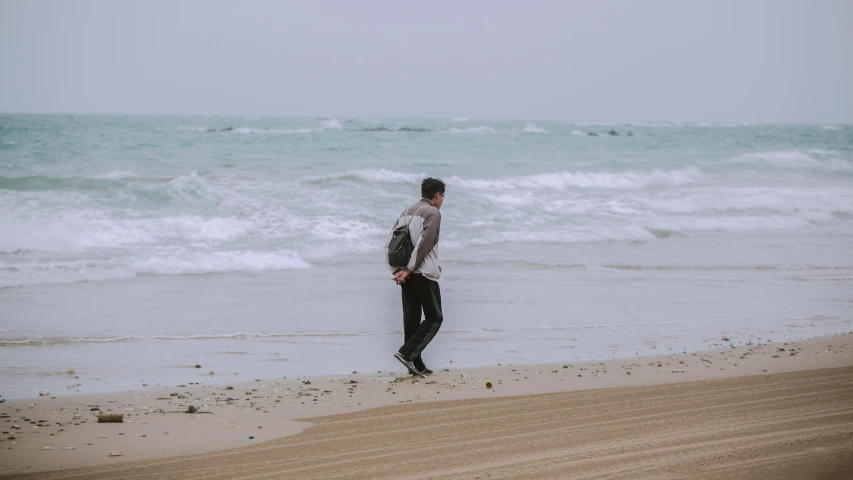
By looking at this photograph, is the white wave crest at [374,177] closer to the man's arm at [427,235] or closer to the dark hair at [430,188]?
the dark hair at [430,188]

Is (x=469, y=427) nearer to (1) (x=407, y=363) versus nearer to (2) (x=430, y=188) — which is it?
(1) (x=407, y=363)

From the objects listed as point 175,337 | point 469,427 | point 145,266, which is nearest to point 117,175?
point 145,266

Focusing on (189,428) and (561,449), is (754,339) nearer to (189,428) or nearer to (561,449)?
(561,449)

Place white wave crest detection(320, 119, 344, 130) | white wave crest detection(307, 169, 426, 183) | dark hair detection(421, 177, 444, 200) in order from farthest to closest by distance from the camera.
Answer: white wave crest detection(320, 119, 344, 130)
white wave crest detection(307, 169, 426, 183)
dark hair detection(421, 177, 444, 200)

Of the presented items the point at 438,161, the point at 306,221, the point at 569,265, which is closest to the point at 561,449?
the point at 569,265

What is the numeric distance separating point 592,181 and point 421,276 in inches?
790

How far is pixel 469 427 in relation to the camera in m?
4.95

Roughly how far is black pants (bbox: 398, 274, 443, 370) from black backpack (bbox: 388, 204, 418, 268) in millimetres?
185

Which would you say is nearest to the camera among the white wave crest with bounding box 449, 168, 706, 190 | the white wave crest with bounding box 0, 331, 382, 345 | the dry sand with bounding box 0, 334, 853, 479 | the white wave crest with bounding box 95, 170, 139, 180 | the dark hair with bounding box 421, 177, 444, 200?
the dry sand with bounding box 0, 334, 853, 479

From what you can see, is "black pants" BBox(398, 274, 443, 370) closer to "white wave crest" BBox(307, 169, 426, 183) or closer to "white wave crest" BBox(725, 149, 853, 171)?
"white wave crest" BBox(307, 169, 426, 183)

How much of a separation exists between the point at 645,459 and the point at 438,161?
24.4 meters

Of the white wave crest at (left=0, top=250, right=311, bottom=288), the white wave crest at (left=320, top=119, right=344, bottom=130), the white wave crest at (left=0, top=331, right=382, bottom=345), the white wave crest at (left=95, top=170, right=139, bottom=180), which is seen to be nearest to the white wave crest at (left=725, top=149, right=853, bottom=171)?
the white wave crest at (left=95, top=170, right=139, bottom=180)

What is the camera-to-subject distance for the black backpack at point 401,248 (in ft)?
20.5

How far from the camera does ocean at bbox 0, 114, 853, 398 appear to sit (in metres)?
7.66
